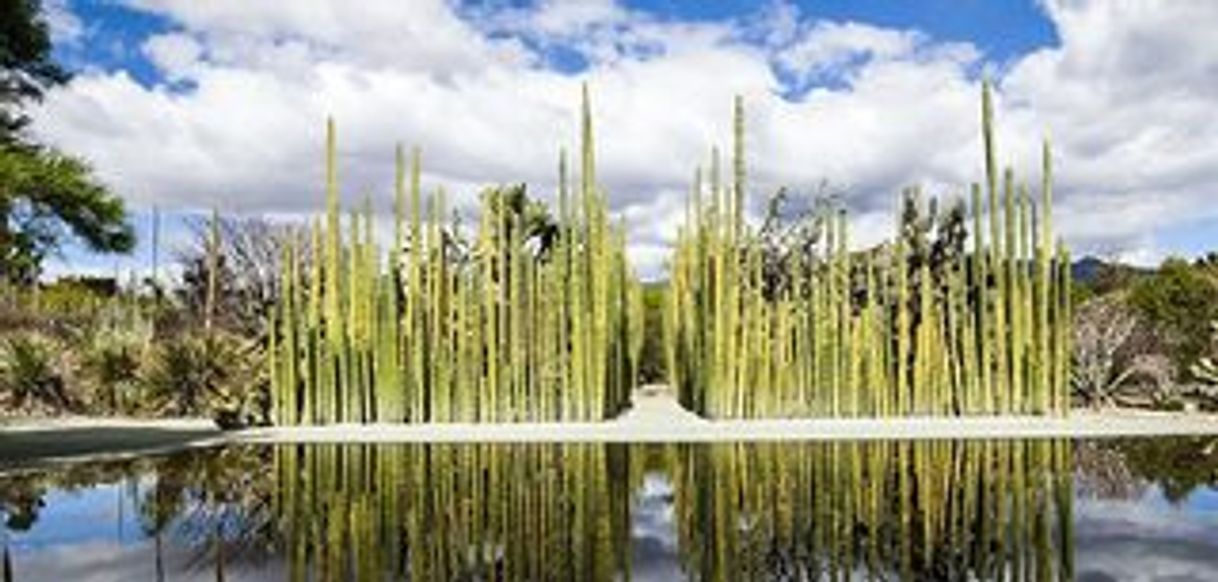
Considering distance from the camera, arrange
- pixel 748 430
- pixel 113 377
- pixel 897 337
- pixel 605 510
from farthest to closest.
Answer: pixel 113 377, pixel 897 337, pixel 748 430, pixel 605 510

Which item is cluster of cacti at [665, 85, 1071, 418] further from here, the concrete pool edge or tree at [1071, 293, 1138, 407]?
tree at [1071, 293, 1138, 407]

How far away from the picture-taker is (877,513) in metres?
8.43

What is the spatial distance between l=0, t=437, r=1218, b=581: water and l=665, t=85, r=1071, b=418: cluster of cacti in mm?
4132

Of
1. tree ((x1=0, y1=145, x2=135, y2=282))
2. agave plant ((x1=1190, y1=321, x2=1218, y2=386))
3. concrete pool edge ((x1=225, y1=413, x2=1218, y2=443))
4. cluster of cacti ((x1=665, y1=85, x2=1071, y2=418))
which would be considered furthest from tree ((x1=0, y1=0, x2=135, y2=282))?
agave plant ((x1=1190, y1=321, x2=1218, y2=386))

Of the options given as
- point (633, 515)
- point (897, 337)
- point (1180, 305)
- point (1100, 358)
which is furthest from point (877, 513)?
point (1180, 305)

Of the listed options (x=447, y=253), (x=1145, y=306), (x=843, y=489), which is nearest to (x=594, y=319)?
(x=447, y=253)

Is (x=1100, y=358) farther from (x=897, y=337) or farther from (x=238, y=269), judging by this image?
(x=238, y=269)

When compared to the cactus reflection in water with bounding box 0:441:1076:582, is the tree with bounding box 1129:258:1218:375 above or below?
above

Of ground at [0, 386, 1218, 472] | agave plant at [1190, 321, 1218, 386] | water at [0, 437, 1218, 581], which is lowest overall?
ground at [0, 386, 1218, 472]

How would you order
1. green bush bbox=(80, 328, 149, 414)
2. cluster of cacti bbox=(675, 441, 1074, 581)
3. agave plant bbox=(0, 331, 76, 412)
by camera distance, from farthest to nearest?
1. green bush bbox=(80, 328, 149, 414)
2. agave plant bbox=(0, 331, 76, 412)
3. cluster of cacti bbox=(675, 441, 1074, 581)

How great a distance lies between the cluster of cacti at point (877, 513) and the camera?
6.54 metres

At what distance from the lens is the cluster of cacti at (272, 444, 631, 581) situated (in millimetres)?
6648

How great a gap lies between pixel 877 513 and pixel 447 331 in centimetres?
993

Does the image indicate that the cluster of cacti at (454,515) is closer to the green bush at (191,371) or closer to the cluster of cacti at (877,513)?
the cluster of cacti at (877,513)
